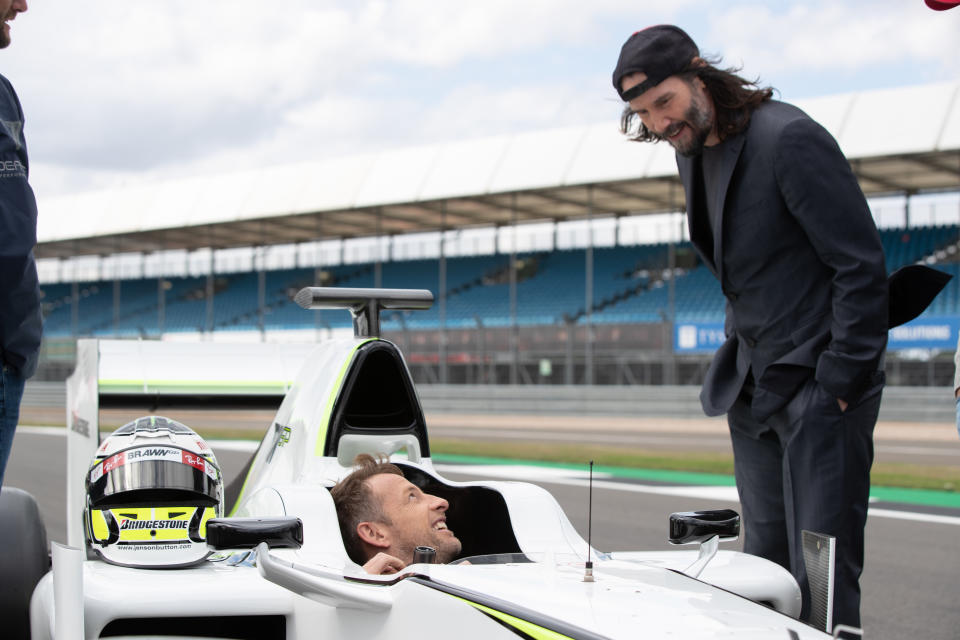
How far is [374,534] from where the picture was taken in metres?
2.87

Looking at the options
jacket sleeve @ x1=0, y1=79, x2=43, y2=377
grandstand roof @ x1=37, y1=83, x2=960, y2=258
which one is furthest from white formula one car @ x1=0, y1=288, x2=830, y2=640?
grandstand roof @ x1=37, y1=83, x2=960, y2=258

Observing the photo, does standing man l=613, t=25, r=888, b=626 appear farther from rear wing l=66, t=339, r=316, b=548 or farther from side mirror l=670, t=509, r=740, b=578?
rear wing l=66, t=339, r=316, b=548

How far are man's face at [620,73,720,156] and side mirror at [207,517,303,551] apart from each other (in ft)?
4.81

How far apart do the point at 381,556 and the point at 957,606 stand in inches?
132

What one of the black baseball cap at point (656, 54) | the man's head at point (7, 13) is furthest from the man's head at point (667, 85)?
the man's head at point (7, 13)

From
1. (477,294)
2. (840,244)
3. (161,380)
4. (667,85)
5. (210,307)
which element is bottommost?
(161,380)

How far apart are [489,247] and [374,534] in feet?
104

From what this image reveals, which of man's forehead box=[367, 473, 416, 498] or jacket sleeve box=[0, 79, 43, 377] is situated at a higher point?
jacket sleeve box=[0, 79, 43, 377]

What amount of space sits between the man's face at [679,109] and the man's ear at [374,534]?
4.53 ft

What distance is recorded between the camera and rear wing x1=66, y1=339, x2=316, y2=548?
17.9 feet

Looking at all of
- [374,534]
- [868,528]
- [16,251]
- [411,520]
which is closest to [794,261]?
[411,520]

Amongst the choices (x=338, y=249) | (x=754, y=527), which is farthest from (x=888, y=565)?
(x=338, y=249)

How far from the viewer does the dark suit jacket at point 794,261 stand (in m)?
2.58

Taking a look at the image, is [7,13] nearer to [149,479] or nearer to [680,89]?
[149,479]
